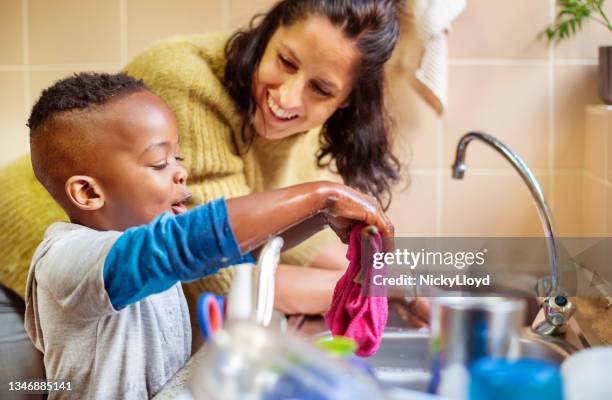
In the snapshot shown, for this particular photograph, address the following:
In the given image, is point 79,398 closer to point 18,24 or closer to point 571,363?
point 571,363

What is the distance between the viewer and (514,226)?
1142 millimetres

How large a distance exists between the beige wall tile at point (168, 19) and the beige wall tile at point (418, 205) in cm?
38

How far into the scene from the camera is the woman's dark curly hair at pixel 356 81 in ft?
2.91

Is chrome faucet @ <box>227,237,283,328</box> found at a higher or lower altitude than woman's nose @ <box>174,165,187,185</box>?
lower

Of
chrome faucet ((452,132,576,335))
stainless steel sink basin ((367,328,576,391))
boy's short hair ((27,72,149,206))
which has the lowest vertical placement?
stainless steel sink basin ((367,328,576,391))

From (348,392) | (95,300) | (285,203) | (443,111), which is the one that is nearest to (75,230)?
(95,300)

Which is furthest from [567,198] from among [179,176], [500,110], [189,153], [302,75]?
[179,176]

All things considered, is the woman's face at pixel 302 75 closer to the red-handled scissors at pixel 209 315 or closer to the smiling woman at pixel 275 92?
the smiling woman at pixel 275 92

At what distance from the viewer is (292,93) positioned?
875 millimetres

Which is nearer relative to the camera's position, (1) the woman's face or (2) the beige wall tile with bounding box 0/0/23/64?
(1) the woman's face

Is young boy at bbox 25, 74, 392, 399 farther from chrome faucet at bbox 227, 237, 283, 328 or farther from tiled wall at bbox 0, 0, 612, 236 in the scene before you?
tiled wall at bbox 0, 0, 612, 236

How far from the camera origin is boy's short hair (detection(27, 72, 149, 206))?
601mm

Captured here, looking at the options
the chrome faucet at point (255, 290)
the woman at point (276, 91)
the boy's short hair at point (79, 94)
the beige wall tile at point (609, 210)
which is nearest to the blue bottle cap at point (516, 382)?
the chrome faucet at point (255, 290)

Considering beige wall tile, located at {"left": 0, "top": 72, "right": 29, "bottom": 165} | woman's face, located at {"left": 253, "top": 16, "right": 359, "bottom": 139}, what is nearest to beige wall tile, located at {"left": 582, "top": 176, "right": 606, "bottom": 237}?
woman's face, located at {"left": 253, "top": 16, "right": 359, "bottom": 139}
